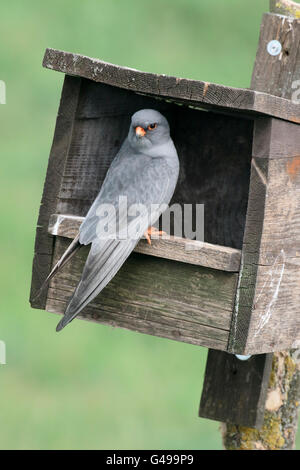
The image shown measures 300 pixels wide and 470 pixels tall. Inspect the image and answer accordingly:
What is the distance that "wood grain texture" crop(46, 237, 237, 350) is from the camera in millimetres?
4422

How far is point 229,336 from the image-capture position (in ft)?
14.4

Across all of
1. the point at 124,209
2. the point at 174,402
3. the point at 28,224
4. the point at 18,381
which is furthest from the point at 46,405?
the point at 124,209

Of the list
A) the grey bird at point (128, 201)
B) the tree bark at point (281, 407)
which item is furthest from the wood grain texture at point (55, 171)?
the tree bark at point (281, 407)

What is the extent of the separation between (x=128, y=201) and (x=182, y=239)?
0.31m

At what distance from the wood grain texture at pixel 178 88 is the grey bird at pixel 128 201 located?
373 mm

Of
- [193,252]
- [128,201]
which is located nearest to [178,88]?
[128,201]

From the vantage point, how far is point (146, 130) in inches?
189

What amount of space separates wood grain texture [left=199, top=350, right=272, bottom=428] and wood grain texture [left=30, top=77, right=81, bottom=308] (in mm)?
914

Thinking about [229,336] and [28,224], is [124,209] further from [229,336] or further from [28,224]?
[28,224]

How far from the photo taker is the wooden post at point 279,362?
4.73m

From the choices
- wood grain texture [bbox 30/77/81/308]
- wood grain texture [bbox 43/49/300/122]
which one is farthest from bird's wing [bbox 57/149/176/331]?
wood grain texture [bbox 43/49/300/122]

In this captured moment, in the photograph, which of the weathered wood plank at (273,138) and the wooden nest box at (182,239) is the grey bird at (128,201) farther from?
the weathered wood plank at (273,138)

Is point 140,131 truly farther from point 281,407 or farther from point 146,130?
point 281,407

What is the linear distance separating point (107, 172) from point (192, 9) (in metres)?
6.08
